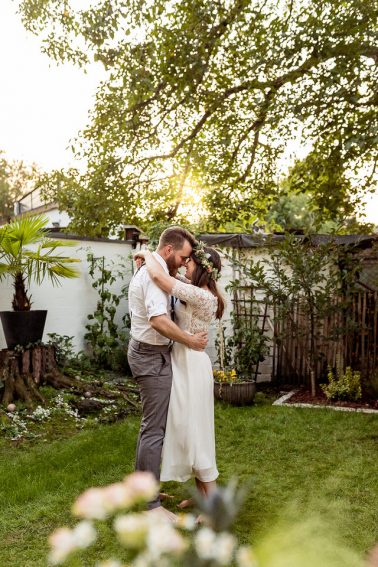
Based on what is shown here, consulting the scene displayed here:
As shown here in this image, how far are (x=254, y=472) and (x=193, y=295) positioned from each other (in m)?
2.06

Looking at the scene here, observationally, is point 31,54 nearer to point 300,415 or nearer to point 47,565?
point 300,415

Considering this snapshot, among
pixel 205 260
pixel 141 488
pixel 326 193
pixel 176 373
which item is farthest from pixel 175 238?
pixel 326 193

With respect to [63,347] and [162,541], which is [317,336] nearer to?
[63,347]

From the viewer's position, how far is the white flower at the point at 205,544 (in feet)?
2.35

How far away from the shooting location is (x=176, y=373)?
12.2 ft

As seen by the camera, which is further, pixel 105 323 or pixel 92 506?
pixel 105 323

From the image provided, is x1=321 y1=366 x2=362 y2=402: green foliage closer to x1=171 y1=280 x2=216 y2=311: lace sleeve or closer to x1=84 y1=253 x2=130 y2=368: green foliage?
x1=84 y1=253 x2=130 y2=368: green foliage

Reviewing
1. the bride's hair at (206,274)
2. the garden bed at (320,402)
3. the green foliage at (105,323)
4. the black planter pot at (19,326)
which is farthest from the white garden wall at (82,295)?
the bride's hair at (206,274)

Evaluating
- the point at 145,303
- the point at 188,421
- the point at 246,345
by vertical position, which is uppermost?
the point at 145,303

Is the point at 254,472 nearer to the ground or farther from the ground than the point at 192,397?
nearer to the ground

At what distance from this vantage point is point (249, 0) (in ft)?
24.6

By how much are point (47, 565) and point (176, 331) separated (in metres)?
1.47

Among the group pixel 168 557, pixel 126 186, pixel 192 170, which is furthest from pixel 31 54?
pixel 168 557

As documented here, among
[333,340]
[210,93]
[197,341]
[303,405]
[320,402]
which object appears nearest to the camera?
[197,341]
